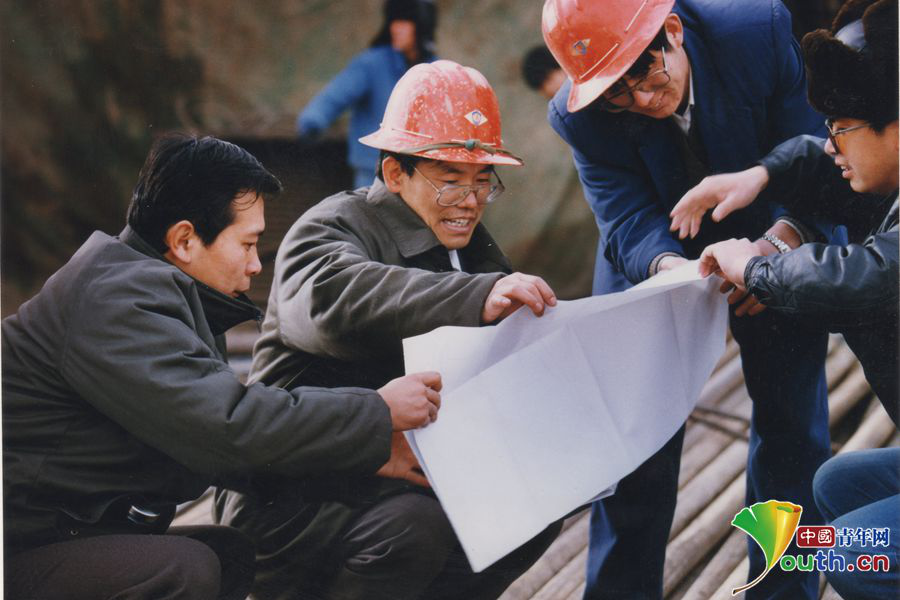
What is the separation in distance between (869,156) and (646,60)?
0.53m

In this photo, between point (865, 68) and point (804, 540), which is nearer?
point (865, 68)

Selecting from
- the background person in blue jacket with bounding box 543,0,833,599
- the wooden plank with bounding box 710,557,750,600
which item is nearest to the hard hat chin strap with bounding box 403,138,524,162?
the background person in blue jacket with bounding box 543,0,833,599

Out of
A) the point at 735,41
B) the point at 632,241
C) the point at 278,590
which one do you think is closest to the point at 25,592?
the point at 278,590

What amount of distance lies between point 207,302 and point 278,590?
2.26 ft

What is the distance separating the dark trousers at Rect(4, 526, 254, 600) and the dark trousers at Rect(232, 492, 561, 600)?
0.30m

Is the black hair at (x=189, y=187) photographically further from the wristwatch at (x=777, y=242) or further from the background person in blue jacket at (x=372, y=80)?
the wristwatch at (x=777, y=242)

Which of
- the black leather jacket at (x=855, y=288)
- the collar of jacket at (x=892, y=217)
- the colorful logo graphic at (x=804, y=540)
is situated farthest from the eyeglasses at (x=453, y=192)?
the colorful logo graphic at (x=804, y=540)

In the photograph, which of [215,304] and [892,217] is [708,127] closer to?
[892,217]

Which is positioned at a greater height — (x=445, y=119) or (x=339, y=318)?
(x=445, y=119)

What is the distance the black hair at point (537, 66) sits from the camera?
3029mm

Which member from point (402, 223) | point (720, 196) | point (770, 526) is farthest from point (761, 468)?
point (402, 223)

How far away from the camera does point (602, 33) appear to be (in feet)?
6.96

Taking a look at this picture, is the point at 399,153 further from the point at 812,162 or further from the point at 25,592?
the point at 25,592

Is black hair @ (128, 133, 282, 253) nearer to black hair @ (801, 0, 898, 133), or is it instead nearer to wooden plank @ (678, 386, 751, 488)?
black hair @ (801, 0, 898, 133)
